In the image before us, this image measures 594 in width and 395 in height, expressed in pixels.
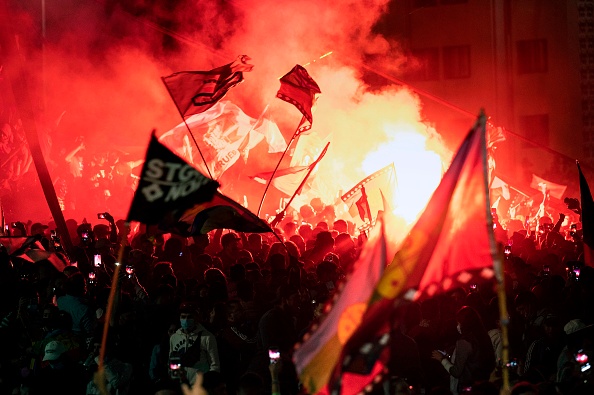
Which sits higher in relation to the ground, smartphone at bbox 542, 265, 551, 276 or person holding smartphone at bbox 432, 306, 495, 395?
smartphone at bbox 542, 265, 551, 276

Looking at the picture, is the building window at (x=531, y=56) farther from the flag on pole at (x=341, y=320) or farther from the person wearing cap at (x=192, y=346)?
the flag on pole at (x=341, y=320)

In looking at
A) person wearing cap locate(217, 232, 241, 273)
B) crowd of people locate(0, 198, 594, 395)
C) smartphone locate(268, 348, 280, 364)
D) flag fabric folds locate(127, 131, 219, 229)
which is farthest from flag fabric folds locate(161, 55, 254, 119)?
smartphone locate(268, 348, 280, 364)

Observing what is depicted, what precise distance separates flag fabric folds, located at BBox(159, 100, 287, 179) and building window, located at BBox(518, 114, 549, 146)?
1483 centimetres

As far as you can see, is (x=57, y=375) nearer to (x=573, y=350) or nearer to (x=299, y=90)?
(x=573, y=350)

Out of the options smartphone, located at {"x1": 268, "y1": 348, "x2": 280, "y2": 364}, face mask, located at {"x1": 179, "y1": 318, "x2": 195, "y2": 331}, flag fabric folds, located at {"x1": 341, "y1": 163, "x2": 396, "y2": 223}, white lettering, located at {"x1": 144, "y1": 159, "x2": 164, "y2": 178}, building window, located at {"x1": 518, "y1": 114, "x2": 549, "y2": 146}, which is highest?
building window, located at {"x1": 518, "y1": 114, "x2": 549, "y2": 146}

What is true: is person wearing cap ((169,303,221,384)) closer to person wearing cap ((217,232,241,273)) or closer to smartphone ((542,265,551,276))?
person wearing cap ((217,232,241,273))

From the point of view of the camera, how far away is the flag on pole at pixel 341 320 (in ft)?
17.4

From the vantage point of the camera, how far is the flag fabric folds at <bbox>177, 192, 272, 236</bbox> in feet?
26.2

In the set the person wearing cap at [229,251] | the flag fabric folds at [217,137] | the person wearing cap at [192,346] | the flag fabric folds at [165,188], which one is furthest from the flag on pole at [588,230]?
the flag fabric folds at [217,137]

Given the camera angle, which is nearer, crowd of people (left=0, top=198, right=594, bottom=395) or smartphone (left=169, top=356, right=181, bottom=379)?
smartphone (left=169, top=356, right=181, bottom=379)

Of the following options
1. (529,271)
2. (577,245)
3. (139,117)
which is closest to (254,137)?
(139,117)

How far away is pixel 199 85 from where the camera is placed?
13.2 meters

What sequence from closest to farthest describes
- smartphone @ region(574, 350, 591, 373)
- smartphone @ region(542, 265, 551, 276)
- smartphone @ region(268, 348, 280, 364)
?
smartphone @ region(268, 348, 280, 364) → smartphone @ region(574, 350, 591, 373) → smartphone @ region(542, 265, 551, 276)

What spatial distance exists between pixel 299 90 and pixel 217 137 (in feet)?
21.9
